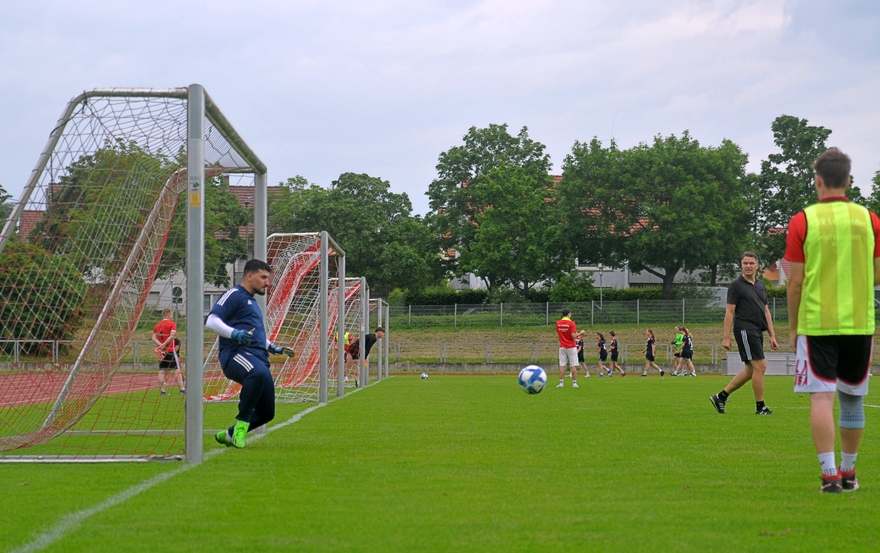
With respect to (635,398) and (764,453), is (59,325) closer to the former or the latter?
(764,453)

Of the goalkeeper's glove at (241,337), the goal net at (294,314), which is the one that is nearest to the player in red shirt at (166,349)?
the goal net at (294,314)

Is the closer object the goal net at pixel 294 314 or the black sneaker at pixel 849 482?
the black sneaker at pixel 849 482

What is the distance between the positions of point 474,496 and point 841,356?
2365 mm

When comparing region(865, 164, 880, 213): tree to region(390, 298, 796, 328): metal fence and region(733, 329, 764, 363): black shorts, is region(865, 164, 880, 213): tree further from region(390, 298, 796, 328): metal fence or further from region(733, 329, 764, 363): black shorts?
region(733, 329, 764, 363): black shorts

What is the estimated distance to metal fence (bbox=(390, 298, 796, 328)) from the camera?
4834 cm

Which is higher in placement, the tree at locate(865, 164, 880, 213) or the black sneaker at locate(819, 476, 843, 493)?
the tree at locate(865, 164, 880, 213)

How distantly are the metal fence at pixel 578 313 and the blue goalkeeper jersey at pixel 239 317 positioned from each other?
41362mm

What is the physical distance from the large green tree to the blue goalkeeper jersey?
2126 inches

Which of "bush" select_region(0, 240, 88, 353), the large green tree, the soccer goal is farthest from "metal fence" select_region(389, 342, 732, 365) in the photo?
"bush" select_region(0, 240, 88, 353)

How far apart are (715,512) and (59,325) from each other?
6436 mm

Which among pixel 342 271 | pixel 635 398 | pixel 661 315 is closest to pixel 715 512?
pixel 635 398

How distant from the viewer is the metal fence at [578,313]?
48.3 m

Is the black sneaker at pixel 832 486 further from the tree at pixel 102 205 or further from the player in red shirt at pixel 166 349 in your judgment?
the player in red shirt at pixel 166 349

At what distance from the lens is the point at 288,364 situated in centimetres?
2047
